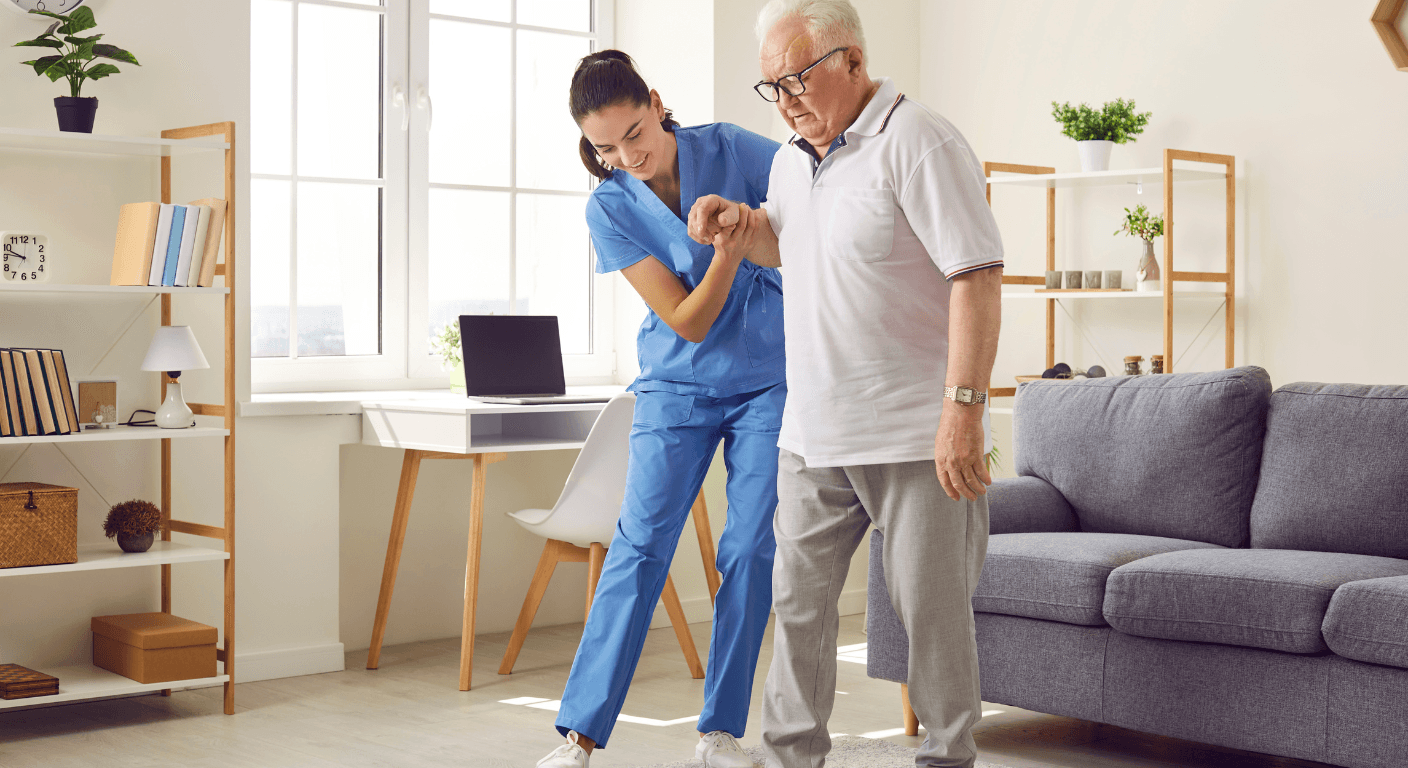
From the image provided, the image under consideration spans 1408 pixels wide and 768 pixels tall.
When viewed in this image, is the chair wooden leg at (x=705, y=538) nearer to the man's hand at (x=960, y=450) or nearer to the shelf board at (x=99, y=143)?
the shelf board at (x=99, y=143)

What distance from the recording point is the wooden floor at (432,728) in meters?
2.80

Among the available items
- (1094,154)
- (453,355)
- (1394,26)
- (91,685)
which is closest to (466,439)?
(453,355)

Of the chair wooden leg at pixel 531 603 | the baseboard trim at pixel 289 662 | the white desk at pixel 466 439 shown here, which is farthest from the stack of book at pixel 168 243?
the chair wooden leg at pixel 531 603

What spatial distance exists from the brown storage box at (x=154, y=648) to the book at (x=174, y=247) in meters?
0.79

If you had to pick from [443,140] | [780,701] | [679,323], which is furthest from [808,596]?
[443,140]

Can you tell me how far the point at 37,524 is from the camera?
2.97 metres

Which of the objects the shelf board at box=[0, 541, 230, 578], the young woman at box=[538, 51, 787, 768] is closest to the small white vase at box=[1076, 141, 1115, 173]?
the young woman at box=[538, 51, 787, 768]

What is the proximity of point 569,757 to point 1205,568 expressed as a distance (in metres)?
1.17

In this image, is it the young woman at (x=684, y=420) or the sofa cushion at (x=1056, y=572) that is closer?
the young woman at (x=684, y=420)

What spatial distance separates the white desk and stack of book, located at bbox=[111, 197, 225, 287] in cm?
61

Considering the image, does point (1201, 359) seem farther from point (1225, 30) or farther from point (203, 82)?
point (203, 82)

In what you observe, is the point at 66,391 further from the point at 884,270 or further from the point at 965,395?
the point at 965,395

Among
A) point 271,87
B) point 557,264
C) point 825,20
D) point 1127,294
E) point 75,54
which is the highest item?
point 271,87

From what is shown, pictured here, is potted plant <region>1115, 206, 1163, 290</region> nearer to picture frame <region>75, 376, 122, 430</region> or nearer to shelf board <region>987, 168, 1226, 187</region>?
shelf board <region>987, 168, 1226, 187</region>
